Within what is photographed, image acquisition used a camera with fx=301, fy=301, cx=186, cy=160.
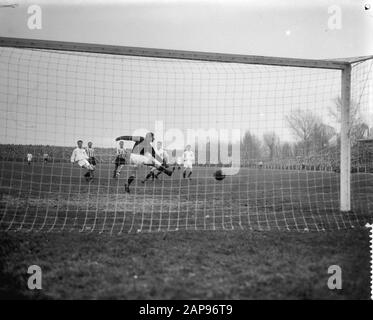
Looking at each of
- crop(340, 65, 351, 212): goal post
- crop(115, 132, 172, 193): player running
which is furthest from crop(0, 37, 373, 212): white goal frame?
crop(115, 132, 172, 193): player running

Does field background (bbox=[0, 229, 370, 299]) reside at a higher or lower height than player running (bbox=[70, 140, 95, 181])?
lower

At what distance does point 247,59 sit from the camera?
16.7ft

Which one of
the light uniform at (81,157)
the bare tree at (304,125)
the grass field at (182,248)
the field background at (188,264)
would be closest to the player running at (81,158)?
the light uniform at (81,157)

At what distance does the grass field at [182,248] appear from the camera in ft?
9.55

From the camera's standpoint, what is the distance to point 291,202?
7012mm

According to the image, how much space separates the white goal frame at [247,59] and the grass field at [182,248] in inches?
40.6

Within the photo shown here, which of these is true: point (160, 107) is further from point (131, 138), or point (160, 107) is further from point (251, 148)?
point (251, 148)

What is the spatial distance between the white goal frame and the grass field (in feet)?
3.38

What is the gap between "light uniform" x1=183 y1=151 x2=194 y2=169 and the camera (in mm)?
11723

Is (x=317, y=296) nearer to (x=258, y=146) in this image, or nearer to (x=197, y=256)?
(x=197, y=256)

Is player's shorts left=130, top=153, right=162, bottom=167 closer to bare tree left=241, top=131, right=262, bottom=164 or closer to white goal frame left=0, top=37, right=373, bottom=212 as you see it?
bare tree left=241, top=131, right=262, bottom=164

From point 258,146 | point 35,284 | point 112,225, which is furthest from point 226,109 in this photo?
point 35,284

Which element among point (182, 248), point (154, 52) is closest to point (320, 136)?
point (154, 52)

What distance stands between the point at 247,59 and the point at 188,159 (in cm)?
702
